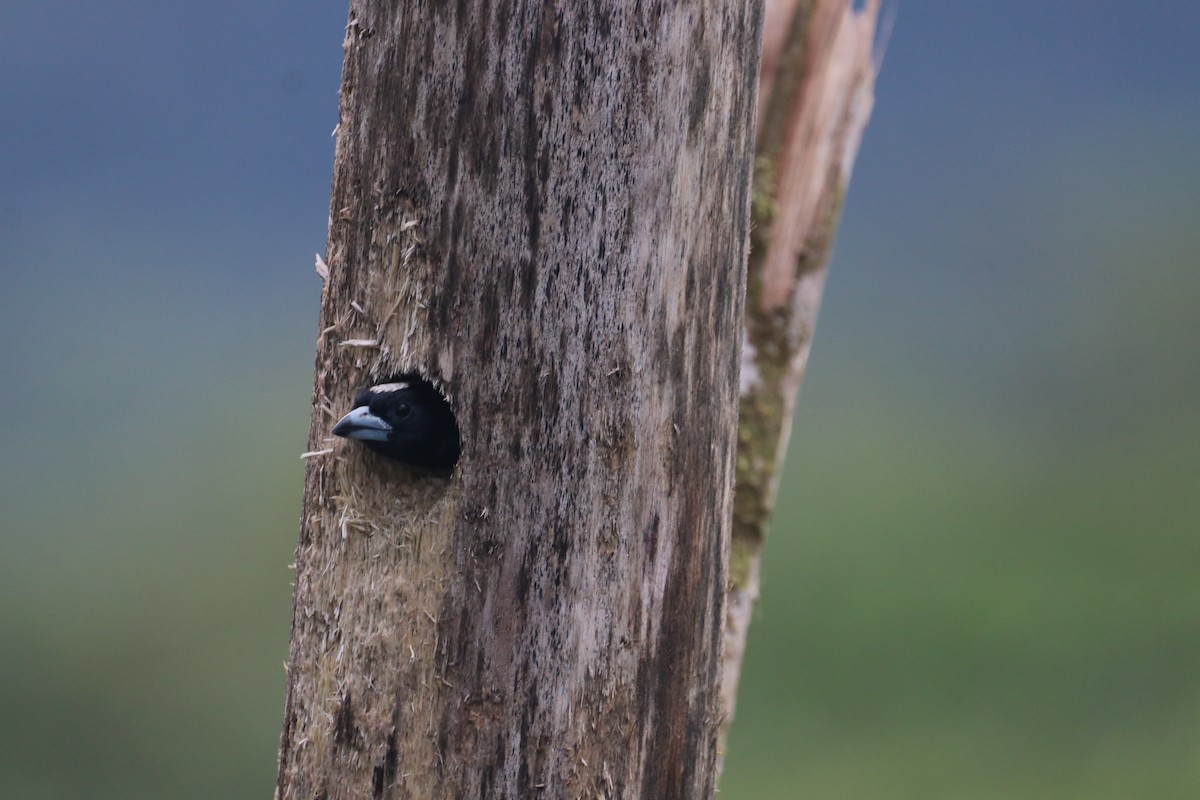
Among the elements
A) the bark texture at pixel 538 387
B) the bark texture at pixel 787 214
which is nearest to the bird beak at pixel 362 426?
the bark texture at pixel 538 387

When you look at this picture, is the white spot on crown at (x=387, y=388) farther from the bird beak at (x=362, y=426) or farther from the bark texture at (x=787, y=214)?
the bark texture at (x=787, y=214)

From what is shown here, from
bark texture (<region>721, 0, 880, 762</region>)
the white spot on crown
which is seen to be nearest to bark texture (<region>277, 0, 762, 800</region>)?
the white spot on crown

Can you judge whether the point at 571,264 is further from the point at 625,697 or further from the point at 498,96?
the point at 625,697

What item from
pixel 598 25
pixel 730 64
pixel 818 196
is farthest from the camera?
pixel 818 196

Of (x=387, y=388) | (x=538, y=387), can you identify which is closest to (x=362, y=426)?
(x=387, y=388)

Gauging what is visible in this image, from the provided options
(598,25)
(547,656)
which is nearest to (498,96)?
(598,25)

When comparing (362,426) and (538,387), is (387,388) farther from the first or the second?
(538,387)
